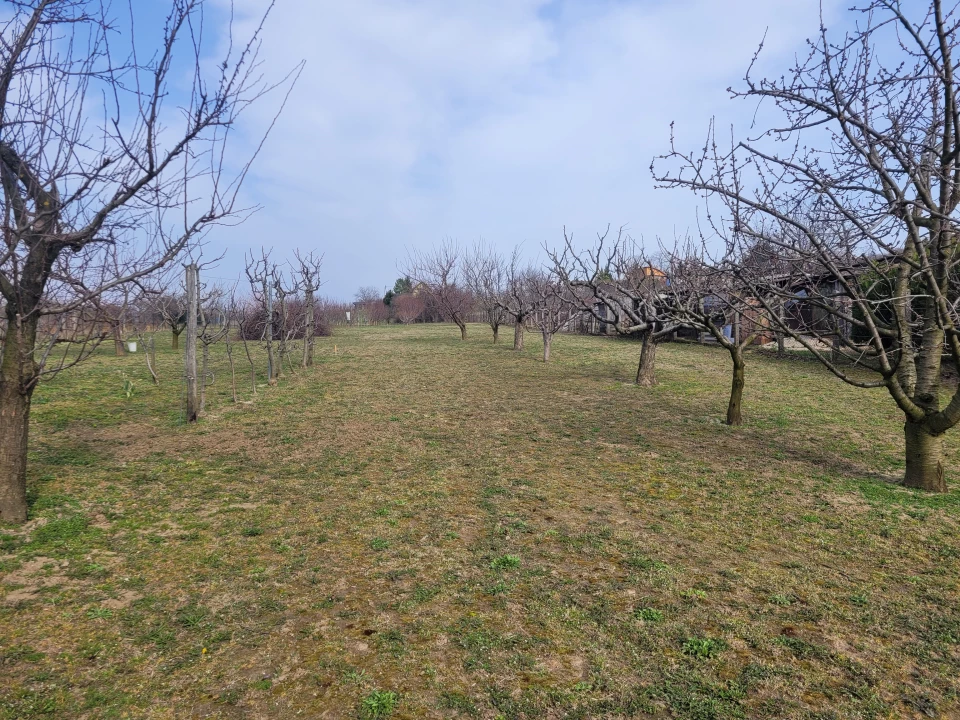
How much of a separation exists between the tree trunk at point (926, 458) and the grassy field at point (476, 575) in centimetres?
25

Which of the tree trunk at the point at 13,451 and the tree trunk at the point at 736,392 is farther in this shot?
the tree trunk at the point at 736,392

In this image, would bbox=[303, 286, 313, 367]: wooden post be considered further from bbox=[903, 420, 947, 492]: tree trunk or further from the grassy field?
bbox=[903, 420, 947, 492]: tree trunk

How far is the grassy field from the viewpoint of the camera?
2.78 metres

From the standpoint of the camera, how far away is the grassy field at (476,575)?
2777 millimetres

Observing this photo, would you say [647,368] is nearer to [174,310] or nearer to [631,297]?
[631,297]

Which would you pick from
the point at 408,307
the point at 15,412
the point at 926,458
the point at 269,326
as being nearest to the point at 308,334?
the point at 269,326

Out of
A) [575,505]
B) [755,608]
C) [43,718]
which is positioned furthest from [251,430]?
[755,608]

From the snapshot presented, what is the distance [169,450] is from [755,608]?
23.1 feet

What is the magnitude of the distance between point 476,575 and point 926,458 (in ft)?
17.1

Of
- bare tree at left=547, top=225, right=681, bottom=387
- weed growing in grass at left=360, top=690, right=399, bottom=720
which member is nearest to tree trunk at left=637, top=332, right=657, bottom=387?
bare tree at left=547, top=225, right=681, bottom=387

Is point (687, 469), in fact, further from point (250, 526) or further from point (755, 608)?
point (250, 526)

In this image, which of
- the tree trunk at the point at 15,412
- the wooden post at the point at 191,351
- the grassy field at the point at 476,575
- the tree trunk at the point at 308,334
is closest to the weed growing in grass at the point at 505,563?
the grassy field at the point at 476,575

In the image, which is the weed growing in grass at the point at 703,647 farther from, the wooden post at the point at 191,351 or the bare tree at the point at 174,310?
the bare tree at the point at 174,310

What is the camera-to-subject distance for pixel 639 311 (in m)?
9.04
